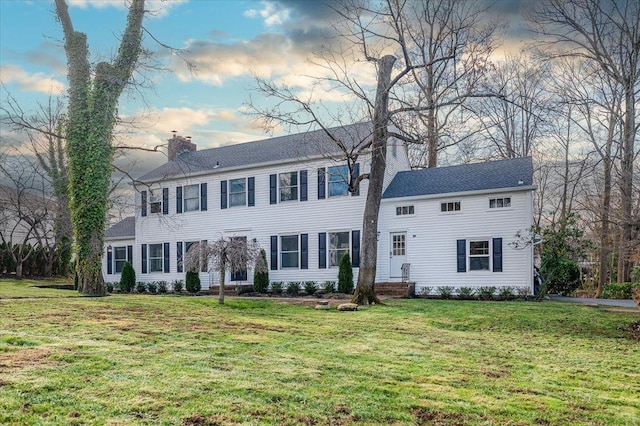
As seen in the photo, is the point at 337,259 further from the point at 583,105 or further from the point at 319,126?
the point at 583,105

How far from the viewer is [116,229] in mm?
27969

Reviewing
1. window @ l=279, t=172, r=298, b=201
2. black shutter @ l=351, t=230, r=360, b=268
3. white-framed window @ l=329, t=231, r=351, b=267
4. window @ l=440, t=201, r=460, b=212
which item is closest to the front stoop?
black shutter @ l=351, t=230, r=360, b=268

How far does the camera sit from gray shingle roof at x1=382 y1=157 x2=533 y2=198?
1859cm

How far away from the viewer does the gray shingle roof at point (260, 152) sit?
21.3 metres

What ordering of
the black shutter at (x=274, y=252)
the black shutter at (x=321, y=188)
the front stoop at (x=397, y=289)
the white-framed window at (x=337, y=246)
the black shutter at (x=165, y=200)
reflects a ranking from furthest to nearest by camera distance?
the black shutter at (x=165, y=200) → the black shutter at (x=274, y=252) → the black shutter at (x=321, y=188) → the white-framed window at (x=337, y=246) → the front stoop at (x=397, y=289)

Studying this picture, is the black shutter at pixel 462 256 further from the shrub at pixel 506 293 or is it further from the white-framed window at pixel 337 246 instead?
the white-framed window at pixel 337 246

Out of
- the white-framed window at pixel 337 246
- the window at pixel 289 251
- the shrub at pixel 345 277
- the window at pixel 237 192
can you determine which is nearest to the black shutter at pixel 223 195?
the window at pixel 237 192

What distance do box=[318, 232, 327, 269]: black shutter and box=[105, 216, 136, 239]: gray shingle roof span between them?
413 inches

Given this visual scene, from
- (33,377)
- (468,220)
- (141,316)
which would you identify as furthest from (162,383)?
(468,220)

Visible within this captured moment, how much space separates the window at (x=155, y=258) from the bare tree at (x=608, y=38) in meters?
19.2

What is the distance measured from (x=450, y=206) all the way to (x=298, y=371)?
14113 mm

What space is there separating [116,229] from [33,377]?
24.3 m

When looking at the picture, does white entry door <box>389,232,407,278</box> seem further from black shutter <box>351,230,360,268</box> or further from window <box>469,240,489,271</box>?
window <box>469,240,489,271</box>

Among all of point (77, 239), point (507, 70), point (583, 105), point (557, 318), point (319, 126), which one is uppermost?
point (507, 70)
